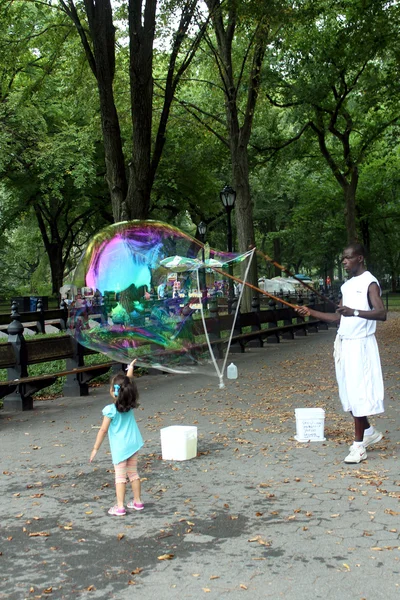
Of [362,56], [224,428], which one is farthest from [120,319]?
[362,56]

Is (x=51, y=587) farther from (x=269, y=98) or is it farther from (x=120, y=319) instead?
(x=269, y=98)

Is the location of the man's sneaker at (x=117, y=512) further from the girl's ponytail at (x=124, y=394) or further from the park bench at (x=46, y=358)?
the park bench at (x=46, y=358)

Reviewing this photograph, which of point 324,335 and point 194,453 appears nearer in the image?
point 194,453

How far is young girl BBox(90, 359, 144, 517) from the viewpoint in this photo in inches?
219

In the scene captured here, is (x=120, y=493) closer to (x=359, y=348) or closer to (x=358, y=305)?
(x=359, y=348)

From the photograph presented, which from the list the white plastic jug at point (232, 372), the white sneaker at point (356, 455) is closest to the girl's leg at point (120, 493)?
the white sneaker at point (356, 455)

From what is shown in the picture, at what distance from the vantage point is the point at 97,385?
12.9 meters

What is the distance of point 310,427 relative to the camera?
308 inches

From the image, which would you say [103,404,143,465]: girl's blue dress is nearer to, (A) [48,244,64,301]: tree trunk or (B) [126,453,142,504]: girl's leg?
(B) [126,453,142,504]: girl's leg

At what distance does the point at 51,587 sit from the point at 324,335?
66.4 feet

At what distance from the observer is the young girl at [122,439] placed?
5.56 meters

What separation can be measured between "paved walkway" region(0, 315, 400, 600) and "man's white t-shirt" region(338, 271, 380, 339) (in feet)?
4.04

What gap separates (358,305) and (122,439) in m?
2.68

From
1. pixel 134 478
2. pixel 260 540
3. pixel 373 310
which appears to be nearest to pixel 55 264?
pixel 373 310
